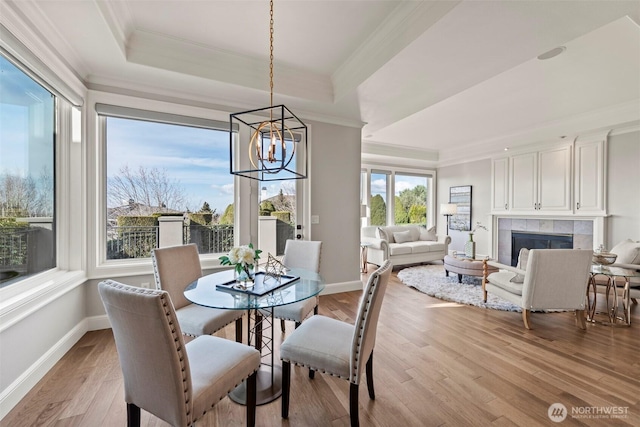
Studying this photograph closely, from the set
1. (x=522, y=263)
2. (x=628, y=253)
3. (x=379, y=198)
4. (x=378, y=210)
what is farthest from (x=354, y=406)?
(x=379, y=198)

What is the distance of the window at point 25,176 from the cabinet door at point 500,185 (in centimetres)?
731

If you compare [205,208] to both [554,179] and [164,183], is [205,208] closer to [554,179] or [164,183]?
[164,183]

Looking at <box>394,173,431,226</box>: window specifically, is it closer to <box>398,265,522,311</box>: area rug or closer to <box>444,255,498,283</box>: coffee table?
<box>398,265,522,311</box>: area rug

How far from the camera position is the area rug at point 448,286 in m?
3.61

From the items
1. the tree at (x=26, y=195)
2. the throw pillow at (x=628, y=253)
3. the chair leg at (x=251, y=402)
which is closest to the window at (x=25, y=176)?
the tree at (x=26, y=195)

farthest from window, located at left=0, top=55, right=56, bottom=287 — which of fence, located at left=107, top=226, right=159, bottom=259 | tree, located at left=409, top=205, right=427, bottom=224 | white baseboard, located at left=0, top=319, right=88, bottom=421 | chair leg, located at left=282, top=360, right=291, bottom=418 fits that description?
tree, located at left=409, top=205, right=427, bottom=224

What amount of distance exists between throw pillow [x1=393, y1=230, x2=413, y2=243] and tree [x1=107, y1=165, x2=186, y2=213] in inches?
174

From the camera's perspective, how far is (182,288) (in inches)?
90.2

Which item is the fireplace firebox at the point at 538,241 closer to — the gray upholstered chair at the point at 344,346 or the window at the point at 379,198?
the window at the point at 379,198

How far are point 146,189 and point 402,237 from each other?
4918 mm

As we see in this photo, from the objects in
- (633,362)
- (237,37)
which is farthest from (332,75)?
(633,362)

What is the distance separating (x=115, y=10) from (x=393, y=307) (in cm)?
397

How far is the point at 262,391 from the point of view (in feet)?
6.11

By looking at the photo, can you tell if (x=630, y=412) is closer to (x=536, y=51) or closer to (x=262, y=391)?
(x=262, y=391)
